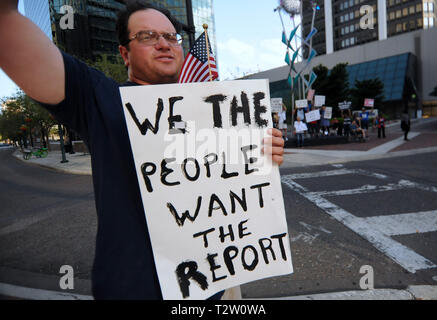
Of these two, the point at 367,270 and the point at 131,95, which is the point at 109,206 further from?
the point at 367,270

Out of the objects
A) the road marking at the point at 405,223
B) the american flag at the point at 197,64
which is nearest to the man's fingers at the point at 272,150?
the american flag at the point at 197,64

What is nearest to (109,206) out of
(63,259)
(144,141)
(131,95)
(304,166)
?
(144,141)

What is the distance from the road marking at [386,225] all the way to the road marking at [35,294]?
316 centimetres

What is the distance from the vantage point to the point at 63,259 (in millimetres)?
3365

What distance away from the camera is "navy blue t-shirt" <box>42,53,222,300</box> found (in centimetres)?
102

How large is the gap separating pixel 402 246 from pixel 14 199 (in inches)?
350

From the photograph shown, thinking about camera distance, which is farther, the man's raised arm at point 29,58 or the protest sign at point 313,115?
the protest sign at point 313,115

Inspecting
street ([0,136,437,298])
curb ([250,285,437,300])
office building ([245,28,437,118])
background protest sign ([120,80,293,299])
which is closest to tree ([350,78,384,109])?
office building ([245,28,437,118])

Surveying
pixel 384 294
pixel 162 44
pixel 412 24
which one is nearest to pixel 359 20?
pixel 412 24

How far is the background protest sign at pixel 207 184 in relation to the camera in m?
1.12

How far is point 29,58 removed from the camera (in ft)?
2.85

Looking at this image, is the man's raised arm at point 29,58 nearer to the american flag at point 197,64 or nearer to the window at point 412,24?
the american flag at point 197,64

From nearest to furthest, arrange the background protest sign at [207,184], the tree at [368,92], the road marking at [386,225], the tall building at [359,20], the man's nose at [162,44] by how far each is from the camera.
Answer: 1. the background protest sign at [207,184]
2. the man's nose at [162,44]
3. the road marking at [386,225]
4. the tree at [368,92]
5. the tall building at [359,20]

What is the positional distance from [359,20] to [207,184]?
3669 inches
